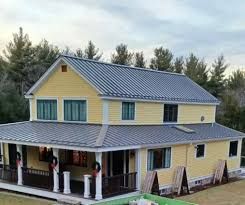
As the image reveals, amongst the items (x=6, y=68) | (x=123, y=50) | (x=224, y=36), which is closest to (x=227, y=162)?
(x=224, y=36)

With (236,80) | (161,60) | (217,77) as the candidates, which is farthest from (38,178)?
(236,80)

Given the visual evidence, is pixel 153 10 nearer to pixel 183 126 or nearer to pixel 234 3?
pixel 234 3

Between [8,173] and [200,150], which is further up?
[200,150]

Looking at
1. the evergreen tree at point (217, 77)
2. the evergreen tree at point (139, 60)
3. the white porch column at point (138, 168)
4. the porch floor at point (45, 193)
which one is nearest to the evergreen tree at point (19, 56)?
the evergreen tree at point (139, 60)

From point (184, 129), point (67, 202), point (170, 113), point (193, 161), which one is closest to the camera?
point (67, 202)

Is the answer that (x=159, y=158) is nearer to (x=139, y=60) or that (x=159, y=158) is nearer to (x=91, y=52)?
(x=91, y=52)

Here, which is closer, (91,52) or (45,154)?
(45,154)
